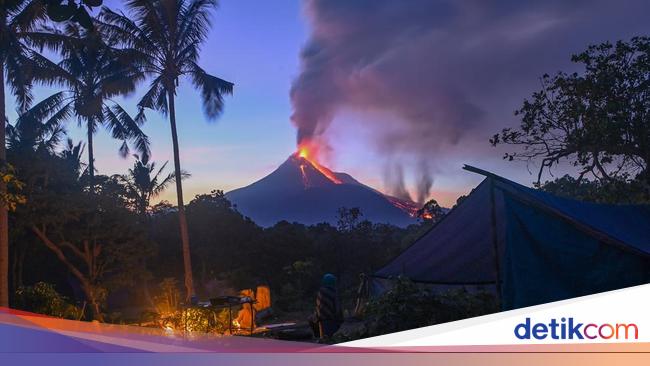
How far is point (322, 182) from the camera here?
30.4 meters

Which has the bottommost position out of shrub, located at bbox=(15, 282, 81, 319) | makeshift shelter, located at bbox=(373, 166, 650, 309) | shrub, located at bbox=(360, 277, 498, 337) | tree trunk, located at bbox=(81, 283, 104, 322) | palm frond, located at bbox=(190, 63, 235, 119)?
tree trunk, located at bbox=(81, 283, 104, 322)

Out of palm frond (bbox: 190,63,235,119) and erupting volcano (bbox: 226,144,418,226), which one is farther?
erupting volcano (bbox: 226,144,418,226)

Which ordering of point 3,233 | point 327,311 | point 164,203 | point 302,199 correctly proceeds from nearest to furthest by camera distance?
point 327,311
point 3,233
point 164,203
point 302,199

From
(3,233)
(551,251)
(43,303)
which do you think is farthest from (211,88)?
(551,251)

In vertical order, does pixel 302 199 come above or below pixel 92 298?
above

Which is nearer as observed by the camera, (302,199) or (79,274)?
(79,274)

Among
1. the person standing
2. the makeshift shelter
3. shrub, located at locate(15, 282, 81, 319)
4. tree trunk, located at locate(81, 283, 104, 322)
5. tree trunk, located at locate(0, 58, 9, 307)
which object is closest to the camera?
the makeshift shelter

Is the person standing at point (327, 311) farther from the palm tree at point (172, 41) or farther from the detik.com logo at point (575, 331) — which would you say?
the palm tree at point (172, 41)

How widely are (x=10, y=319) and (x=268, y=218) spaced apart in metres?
24.2

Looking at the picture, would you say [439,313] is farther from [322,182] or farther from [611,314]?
[322,182]

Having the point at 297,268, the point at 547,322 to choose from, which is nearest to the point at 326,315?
the point at 547,322

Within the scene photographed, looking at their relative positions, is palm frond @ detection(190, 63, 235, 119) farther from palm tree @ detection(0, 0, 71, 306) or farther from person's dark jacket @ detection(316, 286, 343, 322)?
person's dark jacket @ detection(316, 286, 343, 322)

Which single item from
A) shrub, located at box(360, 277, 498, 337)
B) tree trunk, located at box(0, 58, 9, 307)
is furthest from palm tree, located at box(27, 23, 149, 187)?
shrub, located at box(360, 277, 498, 337)

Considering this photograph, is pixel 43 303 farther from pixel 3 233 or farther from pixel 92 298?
pixel 92 298
